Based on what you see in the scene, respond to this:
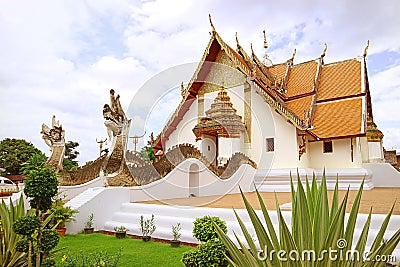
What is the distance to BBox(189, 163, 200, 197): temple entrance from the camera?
9.54 meters

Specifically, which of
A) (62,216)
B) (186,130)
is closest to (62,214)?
(62,216)

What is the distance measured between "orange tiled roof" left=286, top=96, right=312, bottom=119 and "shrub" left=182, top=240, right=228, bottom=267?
36.0 feet

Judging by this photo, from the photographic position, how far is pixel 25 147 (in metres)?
26.7

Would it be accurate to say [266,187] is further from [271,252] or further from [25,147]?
[25,147]

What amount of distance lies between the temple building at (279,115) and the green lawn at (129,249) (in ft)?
23.4

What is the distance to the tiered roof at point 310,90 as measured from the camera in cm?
1207

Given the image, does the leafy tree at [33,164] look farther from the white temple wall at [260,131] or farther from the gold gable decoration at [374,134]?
the gold gable decoration at [374,134]

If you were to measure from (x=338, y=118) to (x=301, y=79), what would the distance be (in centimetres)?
319

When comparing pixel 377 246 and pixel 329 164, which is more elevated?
pixel 329 164

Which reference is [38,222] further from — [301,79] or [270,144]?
[301,79]

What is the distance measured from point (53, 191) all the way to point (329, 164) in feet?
36.1

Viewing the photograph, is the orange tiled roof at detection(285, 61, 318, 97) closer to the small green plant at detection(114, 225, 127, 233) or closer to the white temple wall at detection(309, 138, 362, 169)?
the white temple wall at detection(309, 138, 362, 169)

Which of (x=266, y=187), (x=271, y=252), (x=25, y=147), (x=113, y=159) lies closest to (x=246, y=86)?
(x=266, y=187)

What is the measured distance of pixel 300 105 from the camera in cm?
1386
